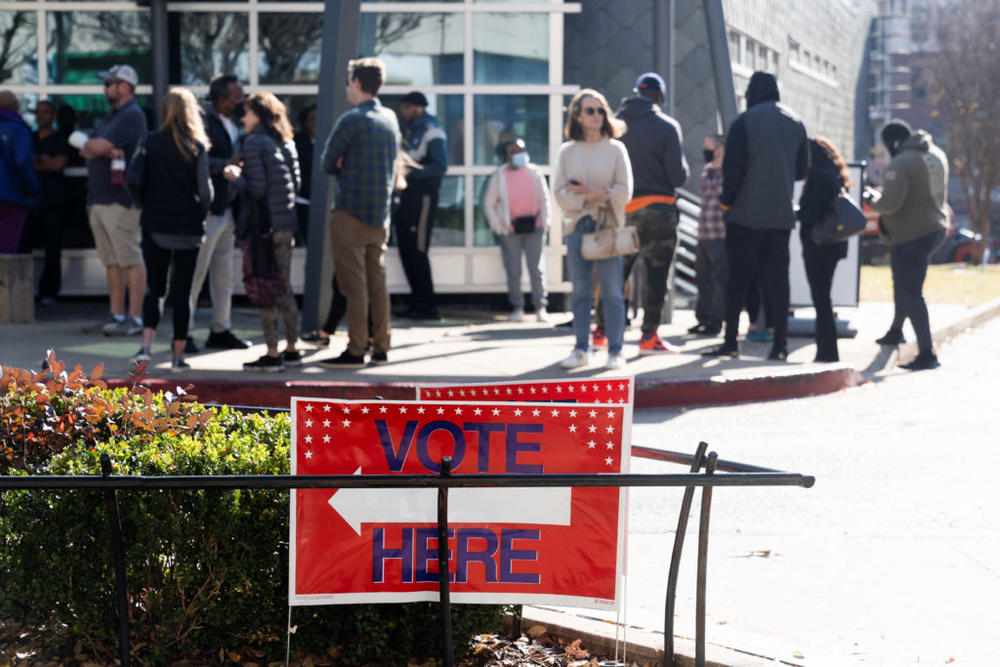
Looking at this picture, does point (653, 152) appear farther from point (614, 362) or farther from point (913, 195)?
point (913, 195)

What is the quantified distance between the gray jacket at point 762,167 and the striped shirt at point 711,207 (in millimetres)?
1938

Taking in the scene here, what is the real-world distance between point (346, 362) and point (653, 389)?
7.11ft

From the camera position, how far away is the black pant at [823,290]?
11.0m

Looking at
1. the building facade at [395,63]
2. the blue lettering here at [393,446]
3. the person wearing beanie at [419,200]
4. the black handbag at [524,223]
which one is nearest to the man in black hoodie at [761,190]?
the black handbag at [524,223]

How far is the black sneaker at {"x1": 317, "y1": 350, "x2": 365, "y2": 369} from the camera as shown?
950 centimetres

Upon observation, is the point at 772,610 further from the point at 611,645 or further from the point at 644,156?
the point at 644,156

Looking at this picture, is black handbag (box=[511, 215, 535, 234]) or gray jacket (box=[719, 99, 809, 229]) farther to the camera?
black handbag (box=[511, 215, 535, 234])

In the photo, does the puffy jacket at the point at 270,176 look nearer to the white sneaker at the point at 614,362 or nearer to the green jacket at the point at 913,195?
the white sneaker at the point at 614,362

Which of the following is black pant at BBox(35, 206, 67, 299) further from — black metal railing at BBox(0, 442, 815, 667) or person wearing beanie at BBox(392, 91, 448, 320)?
black metal railing at BBox(0, 442, 815, 667)

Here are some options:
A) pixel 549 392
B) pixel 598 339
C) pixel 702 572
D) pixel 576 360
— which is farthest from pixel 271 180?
pixel 702 572

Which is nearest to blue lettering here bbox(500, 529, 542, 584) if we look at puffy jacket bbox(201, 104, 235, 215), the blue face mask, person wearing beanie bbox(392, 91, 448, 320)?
puffy jacket bbox(201, 104, 235, 215)

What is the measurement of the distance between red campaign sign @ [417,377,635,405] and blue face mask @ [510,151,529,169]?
32.5 ft

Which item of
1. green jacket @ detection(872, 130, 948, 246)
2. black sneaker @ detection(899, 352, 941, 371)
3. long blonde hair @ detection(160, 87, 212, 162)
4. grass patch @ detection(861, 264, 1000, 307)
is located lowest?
grass patch @ detection(861, 264, 1000, 307)

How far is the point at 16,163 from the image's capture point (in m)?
12.1
